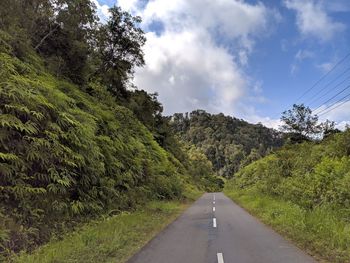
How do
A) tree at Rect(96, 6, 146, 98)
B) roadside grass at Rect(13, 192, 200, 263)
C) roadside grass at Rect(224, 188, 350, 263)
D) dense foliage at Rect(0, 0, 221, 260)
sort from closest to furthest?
roadside grass at Rect(13, 192, 200, 263)
roadside grass at Rect(224, 188, 350, 263)
dense foliage at Rect(0, 0, 221, 260)
tree at Rect(96, 6, 146, 98)

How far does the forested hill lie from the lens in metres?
150

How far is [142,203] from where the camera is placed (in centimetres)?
2019

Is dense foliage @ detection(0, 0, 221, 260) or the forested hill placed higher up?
the forested hill

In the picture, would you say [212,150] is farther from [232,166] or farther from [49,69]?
[49,69]

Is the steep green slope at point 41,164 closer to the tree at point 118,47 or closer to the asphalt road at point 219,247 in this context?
the asphalt road at point 219,247

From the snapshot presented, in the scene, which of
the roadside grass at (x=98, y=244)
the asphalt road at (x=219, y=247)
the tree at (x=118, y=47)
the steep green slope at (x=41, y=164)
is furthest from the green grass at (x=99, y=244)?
the tree at (x=118, y=47)

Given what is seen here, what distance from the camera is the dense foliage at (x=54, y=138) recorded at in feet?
29.9

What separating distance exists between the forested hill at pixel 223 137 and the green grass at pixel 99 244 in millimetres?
130026

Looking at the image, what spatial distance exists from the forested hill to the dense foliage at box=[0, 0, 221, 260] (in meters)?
123

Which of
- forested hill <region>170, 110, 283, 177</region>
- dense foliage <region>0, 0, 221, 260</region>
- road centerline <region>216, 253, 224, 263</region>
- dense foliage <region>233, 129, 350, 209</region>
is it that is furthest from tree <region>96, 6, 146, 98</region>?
forested hill <region>170, 110, 283, 177</region>

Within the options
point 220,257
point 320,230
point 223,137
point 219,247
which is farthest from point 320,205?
point 223,137

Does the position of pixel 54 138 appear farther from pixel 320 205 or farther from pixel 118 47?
pixel 118 47

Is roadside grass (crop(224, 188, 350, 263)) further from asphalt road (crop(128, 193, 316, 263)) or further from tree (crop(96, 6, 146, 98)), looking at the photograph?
tree (crop(96, 6, 146, 98))

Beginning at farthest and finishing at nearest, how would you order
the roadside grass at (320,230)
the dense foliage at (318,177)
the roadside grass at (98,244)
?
the dense foliage at (318,177) → the roadside grass at (320,230) → the roadside grass at (98,244)
